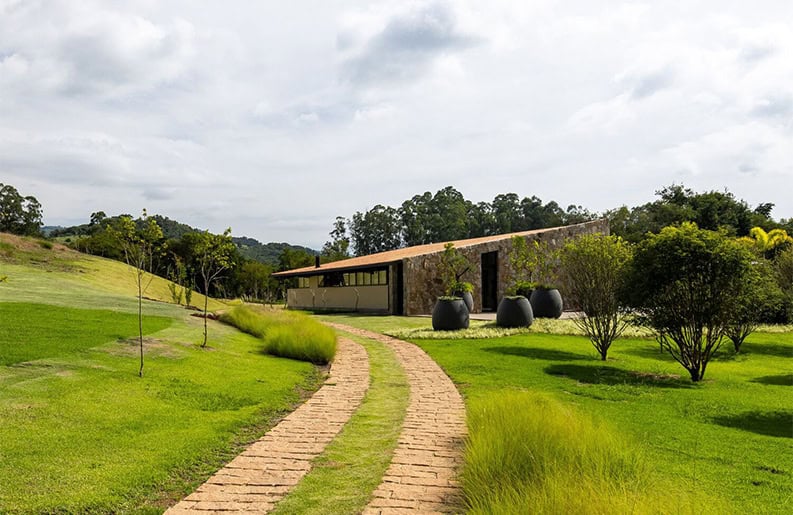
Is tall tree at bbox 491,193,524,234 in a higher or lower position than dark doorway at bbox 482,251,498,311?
higher

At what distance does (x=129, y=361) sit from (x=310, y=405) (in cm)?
328

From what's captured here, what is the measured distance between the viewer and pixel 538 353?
42.3ft

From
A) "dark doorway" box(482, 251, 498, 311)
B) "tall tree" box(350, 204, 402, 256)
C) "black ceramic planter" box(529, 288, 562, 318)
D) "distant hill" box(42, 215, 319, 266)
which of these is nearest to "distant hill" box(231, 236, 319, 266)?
"distant hill" box(42, 215, 319, 266)

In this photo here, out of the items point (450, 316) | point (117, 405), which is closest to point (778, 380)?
point (450, 316)

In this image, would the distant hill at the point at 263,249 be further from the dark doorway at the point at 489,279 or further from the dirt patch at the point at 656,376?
the dirt patch at the point at 656,376

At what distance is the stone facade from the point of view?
87.9ft

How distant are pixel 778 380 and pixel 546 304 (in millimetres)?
11054

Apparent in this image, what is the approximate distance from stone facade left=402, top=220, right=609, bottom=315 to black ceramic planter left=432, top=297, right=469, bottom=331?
8829 mm

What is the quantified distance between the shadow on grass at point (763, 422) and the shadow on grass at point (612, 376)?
1.96 meters

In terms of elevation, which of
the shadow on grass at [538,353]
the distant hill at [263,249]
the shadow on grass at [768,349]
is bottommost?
the shadow on grass at [768,349]

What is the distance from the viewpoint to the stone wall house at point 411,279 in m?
27.1

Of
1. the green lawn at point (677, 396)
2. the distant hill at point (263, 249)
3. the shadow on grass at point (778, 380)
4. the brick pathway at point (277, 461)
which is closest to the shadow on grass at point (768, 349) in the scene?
the green lawn at point (677, 396)

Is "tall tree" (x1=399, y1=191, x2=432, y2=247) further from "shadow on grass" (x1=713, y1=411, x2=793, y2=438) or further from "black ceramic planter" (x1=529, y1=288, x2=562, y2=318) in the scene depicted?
"shadow on grass" (x1=713, y1=411, x2=793, y2=438)

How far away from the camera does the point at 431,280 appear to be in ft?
90.7
